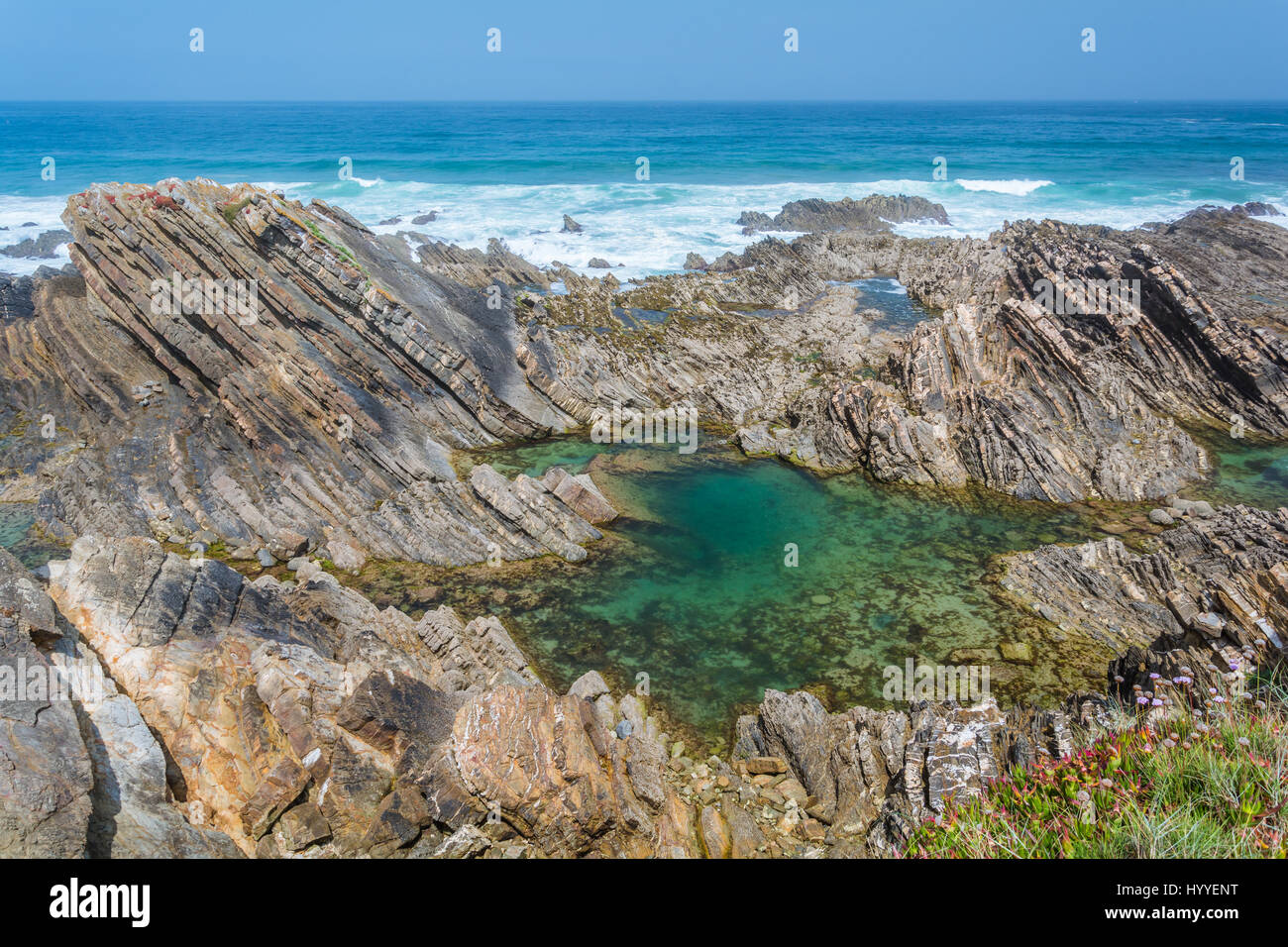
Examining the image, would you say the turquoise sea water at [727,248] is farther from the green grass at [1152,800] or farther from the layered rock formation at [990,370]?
the green grass at [1152,800]

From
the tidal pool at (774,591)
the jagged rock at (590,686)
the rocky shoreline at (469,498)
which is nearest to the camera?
the rocky shoreline at (469,498)

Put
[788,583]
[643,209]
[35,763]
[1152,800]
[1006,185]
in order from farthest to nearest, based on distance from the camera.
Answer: [1006,185] < [643,209] < [788,583] < [35,763] < [1152,800]

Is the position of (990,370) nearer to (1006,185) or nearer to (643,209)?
(643,209)

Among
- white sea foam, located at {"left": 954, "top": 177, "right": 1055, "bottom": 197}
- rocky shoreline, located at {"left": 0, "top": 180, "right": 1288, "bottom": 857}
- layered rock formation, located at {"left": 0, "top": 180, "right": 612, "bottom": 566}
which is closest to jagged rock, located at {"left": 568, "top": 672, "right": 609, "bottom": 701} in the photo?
rocky shoreline, located at {"left": 0, "top": 180, "right": 1288, "bottom": 857}

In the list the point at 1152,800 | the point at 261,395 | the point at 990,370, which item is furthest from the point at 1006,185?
the point at 1152,800

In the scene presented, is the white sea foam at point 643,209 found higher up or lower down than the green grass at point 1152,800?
higher up

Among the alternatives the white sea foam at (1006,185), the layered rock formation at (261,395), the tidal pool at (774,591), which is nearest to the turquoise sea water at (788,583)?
the tidal pool at (774,591)

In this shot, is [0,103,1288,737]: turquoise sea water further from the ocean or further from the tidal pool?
the ocean
